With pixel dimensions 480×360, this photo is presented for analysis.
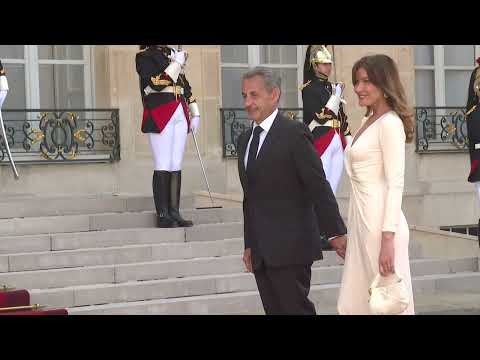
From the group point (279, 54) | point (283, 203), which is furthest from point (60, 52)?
point (283, 203)

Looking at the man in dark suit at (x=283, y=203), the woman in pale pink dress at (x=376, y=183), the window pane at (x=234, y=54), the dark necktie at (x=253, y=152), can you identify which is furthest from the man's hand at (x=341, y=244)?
the window pane at (x=234, y=54)

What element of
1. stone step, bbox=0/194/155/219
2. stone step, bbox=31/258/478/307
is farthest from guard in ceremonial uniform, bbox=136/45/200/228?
stone step, bbox=31/258/478/307

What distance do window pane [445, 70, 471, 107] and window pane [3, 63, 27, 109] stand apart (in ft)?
20.0

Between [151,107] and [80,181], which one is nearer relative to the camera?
[151,107]

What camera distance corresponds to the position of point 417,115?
1576 centimetres

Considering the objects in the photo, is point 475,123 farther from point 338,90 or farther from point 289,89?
point 289,89

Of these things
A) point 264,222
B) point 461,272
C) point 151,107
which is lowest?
point 461,272

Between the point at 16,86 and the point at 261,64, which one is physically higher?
the point at 261,64

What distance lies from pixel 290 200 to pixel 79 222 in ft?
17.2

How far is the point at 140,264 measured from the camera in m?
9.81
